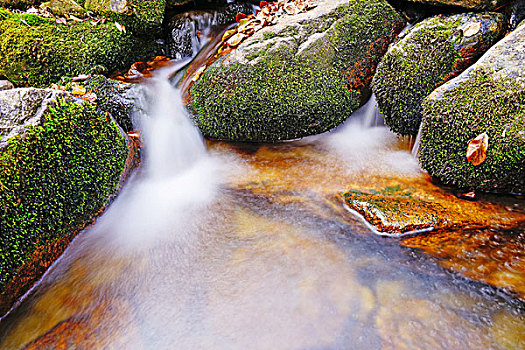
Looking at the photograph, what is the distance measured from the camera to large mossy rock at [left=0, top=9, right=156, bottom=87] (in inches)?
198

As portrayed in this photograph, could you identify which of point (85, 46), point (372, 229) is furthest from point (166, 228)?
point (85, 46)

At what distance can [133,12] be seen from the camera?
576 centimetres

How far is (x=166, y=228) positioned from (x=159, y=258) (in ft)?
1.48

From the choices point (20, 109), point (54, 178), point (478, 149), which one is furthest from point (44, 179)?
point (478, 149)

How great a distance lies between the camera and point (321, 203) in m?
3.65

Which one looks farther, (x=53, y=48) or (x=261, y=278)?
(x=53, y=48)

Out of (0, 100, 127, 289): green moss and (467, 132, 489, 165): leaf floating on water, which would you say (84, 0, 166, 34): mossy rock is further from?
(467, 132, 489, 165): leaf floating on water

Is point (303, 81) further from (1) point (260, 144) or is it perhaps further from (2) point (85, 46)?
(2) point (85, 46)

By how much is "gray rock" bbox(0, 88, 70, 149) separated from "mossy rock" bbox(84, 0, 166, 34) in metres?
3.28

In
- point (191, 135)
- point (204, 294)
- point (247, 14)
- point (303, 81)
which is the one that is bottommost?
point (204, 294)

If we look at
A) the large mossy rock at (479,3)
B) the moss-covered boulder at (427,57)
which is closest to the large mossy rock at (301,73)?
the moss-covered boulder at (427,57)

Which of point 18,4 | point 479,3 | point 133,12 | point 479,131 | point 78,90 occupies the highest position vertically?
point 18,4

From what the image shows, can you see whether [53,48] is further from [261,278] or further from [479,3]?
[479,3]

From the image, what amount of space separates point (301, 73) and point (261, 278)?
3.02 m
